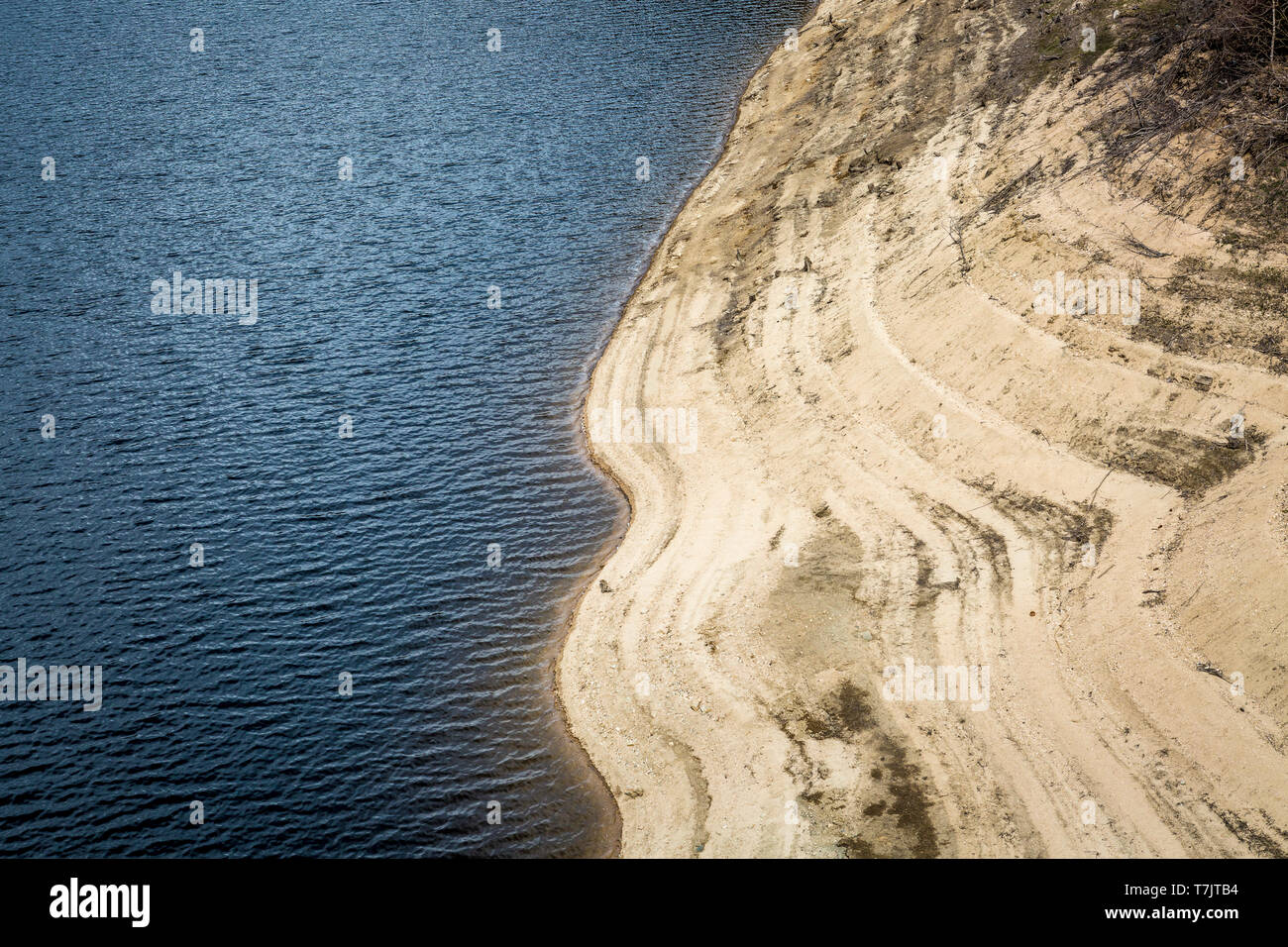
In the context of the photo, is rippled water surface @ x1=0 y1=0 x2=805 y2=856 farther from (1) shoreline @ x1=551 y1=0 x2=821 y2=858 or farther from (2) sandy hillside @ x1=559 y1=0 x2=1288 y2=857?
(2) sandy hillside @ x1=559 y1=0 x2=1288 y2=857

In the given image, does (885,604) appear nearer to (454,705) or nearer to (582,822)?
(582,822)

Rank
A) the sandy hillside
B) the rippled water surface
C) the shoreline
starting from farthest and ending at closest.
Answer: the shoreline, the rippled water surface, the sandy hillside

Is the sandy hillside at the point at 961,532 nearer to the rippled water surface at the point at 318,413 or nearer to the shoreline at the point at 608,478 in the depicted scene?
the shoreline at the point at 608,478

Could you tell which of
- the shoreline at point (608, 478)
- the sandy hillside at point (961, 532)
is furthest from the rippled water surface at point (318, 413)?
the sandy hillside at point (961, 532)

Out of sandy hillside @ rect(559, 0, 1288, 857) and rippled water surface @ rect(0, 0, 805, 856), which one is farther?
rippled water surface @ rect(0, 0, 805, 856)

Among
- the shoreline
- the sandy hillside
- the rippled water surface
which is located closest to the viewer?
the sandy hillside

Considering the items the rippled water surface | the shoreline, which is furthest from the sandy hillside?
the rippled water surface
